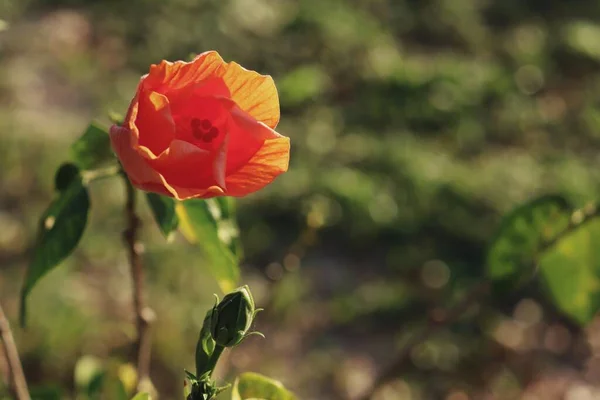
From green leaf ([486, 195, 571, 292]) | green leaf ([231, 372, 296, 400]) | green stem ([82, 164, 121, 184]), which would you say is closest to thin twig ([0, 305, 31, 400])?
green stem ([82, 164, 121, 184])

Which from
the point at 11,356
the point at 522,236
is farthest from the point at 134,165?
the point at 522,236

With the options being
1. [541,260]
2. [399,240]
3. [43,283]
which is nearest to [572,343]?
[399,240]

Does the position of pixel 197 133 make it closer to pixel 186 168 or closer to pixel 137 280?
pixel 186 168

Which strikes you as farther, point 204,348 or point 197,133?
point 197,133

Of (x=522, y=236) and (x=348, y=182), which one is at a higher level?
(x=522, y=236)

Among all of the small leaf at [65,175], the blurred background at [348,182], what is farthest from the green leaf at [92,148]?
the blurred background at [348,182]

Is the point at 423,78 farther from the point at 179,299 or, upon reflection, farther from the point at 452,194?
the point at 179,299
